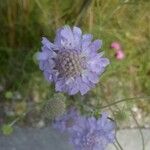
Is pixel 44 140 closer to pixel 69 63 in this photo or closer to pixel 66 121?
pixel 66 121

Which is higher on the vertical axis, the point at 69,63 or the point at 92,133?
the point at 69,63

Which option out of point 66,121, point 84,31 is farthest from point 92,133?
point 84,31

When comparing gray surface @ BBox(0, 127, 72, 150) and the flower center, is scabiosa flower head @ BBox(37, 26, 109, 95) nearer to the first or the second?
the flower center

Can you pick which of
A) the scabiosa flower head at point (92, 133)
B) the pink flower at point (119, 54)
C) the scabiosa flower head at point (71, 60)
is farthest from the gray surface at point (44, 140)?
the scabiosa flower head at point (71, 60)

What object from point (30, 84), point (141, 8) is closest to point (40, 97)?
point (30, 84)

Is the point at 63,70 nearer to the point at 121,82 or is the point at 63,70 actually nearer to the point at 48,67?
the point at 48,67

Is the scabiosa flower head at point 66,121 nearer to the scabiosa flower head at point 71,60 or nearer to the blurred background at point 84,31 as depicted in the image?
the blurred background at point 84,31
